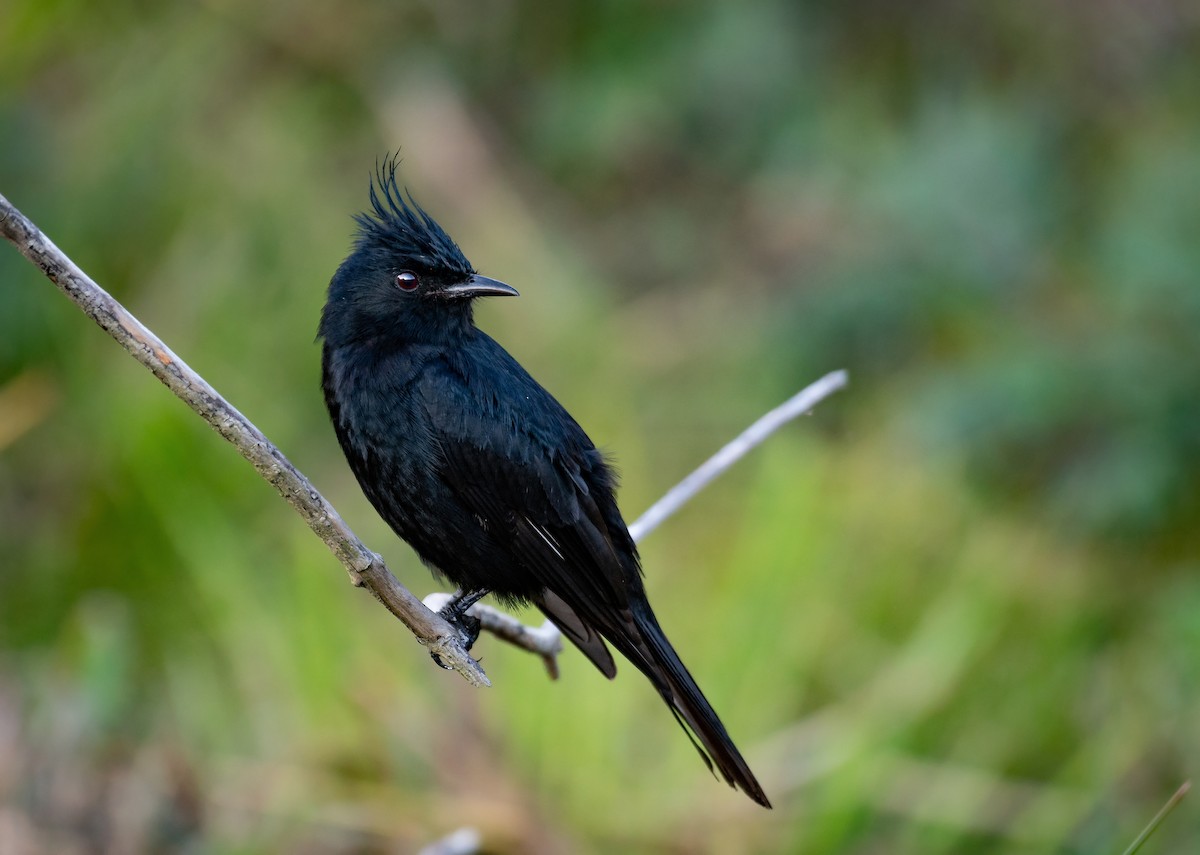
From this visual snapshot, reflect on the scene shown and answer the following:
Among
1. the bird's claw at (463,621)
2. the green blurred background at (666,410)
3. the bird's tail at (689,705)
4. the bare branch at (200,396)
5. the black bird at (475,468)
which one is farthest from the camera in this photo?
the green blurred background at (666,410)

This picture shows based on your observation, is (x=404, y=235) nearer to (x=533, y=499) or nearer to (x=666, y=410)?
(x=533, y=499)

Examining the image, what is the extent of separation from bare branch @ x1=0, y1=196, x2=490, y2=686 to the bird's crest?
3.63 ft

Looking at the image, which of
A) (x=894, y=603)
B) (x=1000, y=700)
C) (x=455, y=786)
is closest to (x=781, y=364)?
(x=894, y=603)

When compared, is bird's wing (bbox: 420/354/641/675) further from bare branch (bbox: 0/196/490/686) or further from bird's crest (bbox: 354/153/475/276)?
bare branch (bbox: 0/196/490/686)

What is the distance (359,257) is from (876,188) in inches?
173

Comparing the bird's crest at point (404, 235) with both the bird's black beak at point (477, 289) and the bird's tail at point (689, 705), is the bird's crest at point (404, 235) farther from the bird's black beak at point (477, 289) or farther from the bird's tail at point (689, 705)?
the bird's tail at point (689, 705)

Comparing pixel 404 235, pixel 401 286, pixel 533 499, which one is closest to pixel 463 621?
pixel 533 499

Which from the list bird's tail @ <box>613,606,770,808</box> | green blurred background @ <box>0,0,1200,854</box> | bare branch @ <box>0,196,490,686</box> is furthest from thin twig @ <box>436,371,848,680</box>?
green blurred background @ <box>0,0,1200,854</box>

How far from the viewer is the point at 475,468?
3412 millimetres

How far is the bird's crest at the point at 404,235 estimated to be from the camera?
3.65m

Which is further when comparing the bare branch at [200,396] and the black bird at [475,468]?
the black bird at [475,468]

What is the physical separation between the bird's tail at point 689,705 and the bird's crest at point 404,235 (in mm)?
1008

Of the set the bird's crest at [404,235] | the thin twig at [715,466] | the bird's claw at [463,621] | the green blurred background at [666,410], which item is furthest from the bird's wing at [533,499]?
the green blurred background at [666,410]

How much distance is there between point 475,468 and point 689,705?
2.38ft
